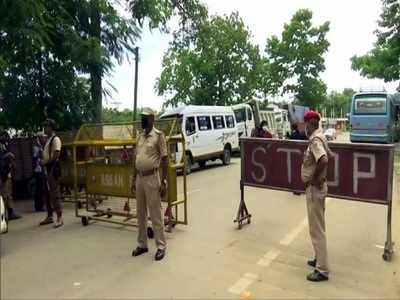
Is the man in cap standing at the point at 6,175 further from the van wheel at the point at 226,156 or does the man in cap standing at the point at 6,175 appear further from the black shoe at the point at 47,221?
the van wheel at the point at 226,156

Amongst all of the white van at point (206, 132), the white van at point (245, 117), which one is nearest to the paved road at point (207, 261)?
the white van at point (206, 132)

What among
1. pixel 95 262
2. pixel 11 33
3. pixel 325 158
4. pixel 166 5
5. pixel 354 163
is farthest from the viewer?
pixel 166 5

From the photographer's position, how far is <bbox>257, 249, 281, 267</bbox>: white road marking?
5.97 meters

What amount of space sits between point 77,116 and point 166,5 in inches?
185

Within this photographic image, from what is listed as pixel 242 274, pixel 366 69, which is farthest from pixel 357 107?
pixel 242 274

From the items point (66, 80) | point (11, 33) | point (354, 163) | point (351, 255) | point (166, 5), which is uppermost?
point (166, 5)

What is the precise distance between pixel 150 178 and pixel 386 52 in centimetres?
2634

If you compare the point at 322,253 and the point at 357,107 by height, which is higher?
the point at 357,107

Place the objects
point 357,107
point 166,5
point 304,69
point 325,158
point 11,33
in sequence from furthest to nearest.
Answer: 1. point 304,69
2. point 357,107
3. point 166,5
4. point 11,33
5. point 325,158

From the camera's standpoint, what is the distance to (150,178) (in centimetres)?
630

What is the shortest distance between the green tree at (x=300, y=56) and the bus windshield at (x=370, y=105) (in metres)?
17.5

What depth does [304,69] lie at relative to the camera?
44.3m

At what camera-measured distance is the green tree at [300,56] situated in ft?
144

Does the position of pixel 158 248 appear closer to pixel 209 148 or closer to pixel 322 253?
pixel 322 253
